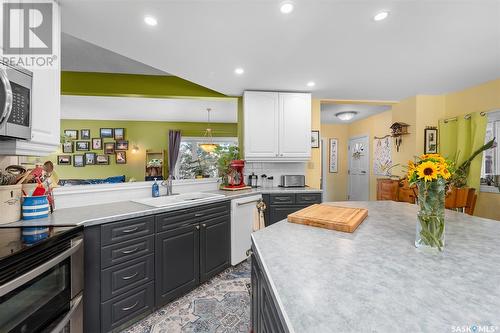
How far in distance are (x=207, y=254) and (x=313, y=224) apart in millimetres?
1386

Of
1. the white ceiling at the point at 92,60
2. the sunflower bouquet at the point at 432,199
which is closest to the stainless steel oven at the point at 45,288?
the sunflower bouquet at the point at 432,199

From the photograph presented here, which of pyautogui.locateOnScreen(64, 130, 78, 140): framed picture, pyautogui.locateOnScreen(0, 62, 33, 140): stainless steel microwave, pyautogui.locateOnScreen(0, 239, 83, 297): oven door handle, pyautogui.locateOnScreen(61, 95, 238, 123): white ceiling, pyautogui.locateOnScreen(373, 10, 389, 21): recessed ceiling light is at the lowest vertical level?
pyautogui.locateOnScreen(0, 239, 83, 297): oven door handle

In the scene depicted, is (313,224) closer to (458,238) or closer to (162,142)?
(458,238)

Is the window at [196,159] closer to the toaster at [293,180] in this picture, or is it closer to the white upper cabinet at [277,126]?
the white upper cabinet at [277,126]

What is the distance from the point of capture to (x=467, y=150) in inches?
125

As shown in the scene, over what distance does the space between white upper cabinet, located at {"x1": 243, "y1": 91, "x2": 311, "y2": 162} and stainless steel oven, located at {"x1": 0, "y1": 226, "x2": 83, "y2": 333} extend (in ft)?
7.72

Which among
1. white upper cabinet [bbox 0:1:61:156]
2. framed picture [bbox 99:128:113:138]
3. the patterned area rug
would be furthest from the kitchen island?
framed picture [bbox 99:128:113:138]

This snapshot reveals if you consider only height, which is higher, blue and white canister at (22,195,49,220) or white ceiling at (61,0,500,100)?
white ceiling at (61,0,500,100)

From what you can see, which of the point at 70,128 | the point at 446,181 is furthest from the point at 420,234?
the point at 70,128

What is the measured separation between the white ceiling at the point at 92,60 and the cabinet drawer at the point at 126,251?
2.28 meters

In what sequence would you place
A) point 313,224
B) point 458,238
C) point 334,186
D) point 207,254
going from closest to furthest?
1. point 458,238
2. point 313,224
3. point 207,254
4. point 334,186

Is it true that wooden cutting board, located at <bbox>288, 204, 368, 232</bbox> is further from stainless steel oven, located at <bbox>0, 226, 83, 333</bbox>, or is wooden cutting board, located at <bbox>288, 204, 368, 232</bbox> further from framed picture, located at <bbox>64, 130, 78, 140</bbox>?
framed picture, located at <bbox>64, 130, 78, 140</bbox>

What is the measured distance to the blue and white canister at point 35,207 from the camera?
1.47 metres

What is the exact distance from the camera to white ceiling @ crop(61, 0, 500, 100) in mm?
1577
